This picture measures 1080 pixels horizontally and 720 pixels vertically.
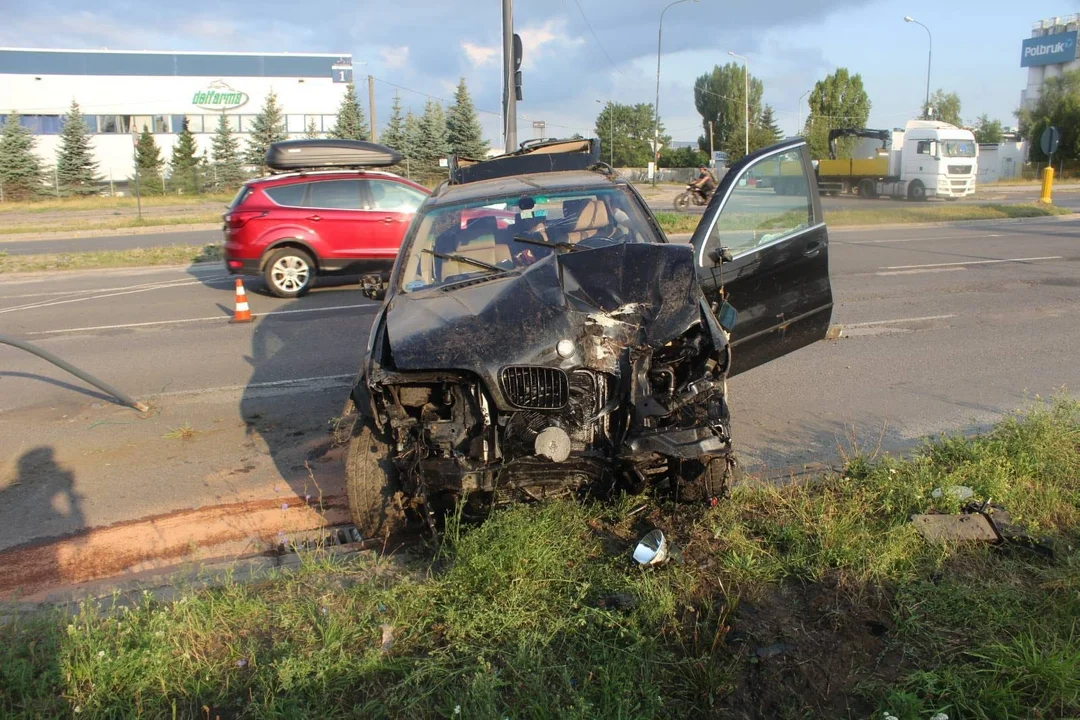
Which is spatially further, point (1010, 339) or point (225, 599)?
point (1010, 339)

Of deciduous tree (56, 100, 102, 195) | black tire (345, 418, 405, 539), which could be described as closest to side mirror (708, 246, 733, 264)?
black tire (345, 418, 405, 539)

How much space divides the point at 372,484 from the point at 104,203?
44.1 m

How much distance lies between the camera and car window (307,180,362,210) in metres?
13.0

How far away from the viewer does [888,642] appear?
3088mm

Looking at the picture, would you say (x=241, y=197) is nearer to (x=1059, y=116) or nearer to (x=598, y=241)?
(x=598, y=241)

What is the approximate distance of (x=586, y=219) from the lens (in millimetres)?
5383

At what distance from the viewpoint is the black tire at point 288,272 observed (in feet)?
41.7

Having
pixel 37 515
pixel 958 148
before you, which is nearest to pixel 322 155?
pixel 37 515

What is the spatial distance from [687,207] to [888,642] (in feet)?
84.1

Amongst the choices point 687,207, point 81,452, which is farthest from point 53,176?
point 81,452

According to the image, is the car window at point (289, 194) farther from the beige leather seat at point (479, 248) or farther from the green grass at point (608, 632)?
the green grass at point (608, 632)

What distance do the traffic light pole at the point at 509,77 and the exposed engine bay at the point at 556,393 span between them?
1241cm

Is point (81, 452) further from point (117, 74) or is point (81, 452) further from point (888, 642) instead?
point (117, 74)

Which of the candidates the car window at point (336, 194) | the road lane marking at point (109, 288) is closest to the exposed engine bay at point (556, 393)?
the car window at point (336, 194)
